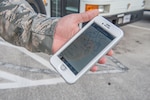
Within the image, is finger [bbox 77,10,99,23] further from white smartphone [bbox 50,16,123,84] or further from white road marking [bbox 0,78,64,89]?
white road marking [bbox 0,78,64,89]

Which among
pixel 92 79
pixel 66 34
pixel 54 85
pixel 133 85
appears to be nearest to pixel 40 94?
pixel 54 85

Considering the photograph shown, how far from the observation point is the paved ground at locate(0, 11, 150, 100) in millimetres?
2936

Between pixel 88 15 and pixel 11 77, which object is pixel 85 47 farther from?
pixel 11 77

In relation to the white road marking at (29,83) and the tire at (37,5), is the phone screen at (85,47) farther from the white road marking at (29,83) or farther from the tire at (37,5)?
the tire at (37,5)

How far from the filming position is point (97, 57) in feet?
4.31

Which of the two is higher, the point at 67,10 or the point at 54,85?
the point at 67,10

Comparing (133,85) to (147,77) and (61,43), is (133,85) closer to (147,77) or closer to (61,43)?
(147,77)

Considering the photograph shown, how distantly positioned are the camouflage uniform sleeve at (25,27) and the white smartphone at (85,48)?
0.46 ft

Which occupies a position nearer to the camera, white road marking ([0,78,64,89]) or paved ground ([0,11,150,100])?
paved ground ([0,11,150,100])

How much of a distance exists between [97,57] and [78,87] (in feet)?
6.14

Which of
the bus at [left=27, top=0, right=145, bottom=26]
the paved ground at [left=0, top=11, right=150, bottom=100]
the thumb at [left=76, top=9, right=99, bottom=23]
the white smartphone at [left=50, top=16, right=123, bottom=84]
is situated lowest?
the paved ground at [left=0, top=11, right=150, bottom=100]

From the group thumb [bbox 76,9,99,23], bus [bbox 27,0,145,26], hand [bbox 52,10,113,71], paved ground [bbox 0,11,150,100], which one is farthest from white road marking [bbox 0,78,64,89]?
thumb [bbox 76,9,99,23]

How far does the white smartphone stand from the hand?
4 cm

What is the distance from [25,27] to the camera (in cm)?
154
